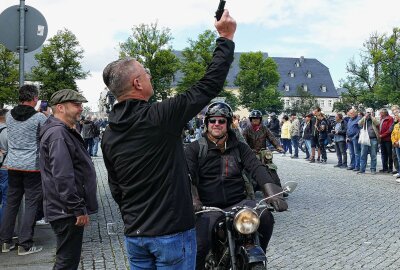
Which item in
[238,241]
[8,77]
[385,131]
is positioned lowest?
[238,241]

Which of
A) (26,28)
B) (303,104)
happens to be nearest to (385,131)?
(26,28)

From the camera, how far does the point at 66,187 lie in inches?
158

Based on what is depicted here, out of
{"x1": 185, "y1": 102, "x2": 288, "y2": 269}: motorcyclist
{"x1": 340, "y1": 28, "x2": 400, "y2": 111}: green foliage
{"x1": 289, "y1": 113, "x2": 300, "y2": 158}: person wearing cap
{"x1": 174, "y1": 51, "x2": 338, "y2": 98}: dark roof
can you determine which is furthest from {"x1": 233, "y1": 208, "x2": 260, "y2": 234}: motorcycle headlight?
{"x1": 174, "y1": 51, "x2": 338, "y2": 98}: dark roof

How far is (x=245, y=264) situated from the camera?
3363mm

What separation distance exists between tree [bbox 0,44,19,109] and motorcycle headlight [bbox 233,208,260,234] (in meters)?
59.9

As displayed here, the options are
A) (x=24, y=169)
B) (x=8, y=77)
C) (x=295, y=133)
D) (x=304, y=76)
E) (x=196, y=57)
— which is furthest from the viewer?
(x=304, y=76)

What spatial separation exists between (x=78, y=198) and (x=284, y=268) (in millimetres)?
2407

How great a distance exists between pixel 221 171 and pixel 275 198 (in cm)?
75

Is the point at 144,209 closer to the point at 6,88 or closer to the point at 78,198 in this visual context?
the point at 78,198

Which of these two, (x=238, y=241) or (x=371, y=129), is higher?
(x=371, y=129)

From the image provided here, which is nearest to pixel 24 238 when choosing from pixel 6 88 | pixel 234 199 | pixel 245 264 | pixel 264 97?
pixel 234 199

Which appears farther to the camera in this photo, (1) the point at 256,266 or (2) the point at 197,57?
(2) the point at 197,57

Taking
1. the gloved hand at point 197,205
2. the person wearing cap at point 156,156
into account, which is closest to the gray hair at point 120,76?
the person wearing cap at point 156,156

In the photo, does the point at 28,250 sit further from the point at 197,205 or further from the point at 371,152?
the point at 371,152
